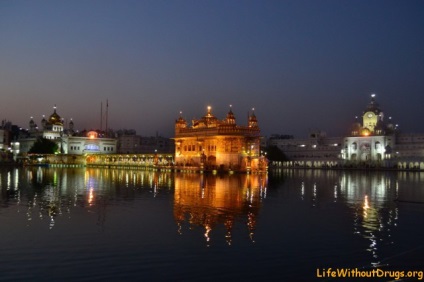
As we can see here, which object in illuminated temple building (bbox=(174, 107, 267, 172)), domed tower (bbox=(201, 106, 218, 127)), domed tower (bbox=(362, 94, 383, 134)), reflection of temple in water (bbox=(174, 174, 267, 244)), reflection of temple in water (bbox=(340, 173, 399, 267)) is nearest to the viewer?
reflection of temple in water (bbox=(340, 173, 399, 267))

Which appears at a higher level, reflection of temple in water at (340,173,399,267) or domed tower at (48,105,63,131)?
domed tower at (48,105,63,131)

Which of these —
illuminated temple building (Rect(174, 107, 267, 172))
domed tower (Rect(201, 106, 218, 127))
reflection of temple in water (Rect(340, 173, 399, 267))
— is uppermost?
domed tower (Rect(201, 106, 218, 127))

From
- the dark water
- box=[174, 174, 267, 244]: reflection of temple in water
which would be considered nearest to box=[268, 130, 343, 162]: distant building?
box=[174, 174, 267, 244]: reflection of temple in water

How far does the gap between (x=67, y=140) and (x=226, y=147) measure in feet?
171

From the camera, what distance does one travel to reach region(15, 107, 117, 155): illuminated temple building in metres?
105

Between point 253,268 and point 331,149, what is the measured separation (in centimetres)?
8789

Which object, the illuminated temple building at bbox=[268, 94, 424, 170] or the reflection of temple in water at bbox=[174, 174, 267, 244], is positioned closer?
the reflection of temple in water at bbox=[174, 174, 267, 244]

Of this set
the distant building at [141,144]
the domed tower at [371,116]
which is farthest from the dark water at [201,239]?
the distant building at [141,144]

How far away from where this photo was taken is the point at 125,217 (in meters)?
17.3

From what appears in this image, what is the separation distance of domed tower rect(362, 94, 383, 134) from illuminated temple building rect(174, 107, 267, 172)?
1346 inches

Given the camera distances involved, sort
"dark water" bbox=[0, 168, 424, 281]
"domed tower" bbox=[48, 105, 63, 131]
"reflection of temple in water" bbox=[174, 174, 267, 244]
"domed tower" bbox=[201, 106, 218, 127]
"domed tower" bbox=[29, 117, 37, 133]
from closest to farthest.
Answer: "dark water" bbox=[0, 168, 424, 281] < "reflection of temple in water" bbox=[174, 174, 267, 244] < "domed tower" bbox=[201, 106, 218, 127] < "domed tower" bbox=[48, 105, 63, 131] < "domed tower" bbox=[29, 117, 37, 133]

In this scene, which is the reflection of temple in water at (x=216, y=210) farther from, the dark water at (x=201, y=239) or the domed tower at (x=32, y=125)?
the domed tower at (x=32, y=125)

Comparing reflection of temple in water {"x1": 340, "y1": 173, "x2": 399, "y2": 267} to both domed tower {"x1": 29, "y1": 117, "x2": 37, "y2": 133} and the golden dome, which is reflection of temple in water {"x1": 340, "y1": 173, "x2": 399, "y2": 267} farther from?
domed tower {"x1": 29, "y1": 117, "x2": 37, "y2": 133}

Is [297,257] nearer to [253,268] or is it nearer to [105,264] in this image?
[253,268]
